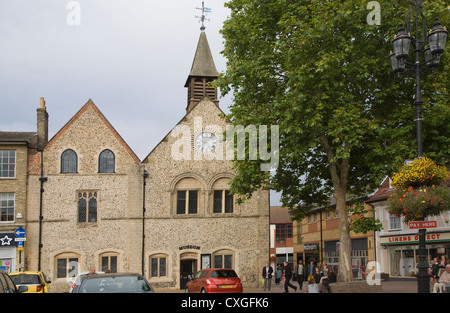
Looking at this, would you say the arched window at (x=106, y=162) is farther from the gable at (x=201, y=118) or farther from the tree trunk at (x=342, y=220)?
the tree trunk at (x=342, y=220)

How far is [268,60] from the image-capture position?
23.1 m

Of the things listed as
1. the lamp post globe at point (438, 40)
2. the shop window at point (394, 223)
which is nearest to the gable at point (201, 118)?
the shop window at point (394, 223)

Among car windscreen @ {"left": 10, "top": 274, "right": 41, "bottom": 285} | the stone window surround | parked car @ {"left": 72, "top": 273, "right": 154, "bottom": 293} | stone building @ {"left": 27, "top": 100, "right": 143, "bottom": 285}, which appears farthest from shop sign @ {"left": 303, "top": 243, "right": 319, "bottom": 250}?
parked car @ {"left": 72, "top": 273, "right": 154, "bottom": 293}

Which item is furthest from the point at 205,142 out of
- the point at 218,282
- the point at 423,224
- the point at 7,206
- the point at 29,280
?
the point at 423,224

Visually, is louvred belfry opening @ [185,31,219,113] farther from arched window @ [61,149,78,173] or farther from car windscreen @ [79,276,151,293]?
car windscreen @ [79,276,151,293]

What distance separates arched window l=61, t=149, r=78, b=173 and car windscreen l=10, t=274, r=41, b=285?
46.9 ft

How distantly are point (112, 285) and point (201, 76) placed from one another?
92.7 feet

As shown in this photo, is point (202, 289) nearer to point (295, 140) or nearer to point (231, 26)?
point (295, 140)

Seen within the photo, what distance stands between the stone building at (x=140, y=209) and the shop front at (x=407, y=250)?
12.4 metres

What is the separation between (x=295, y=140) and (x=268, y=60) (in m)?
3.99

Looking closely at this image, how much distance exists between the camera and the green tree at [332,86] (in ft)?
69.4

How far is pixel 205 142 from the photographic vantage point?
3494 cm

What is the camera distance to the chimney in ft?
111
